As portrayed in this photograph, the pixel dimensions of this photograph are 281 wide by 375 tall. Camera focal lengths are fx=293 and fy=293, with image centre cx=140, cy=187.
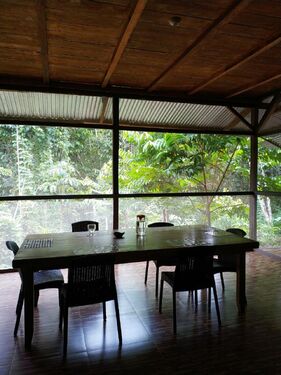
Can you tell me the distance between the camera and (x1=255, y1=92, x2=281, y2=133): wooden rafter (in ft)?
16.6

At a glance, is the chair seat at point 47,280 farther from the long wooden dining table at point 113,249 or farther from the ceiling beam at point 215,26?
the ceiling beam at point 215,26

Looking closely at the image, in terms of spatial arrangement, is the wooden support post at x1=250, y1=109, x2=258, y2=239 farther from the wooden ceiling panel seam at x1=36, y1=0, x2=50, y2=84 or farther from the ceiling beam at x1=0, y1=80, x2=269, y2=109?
the wooden ceiling panel seam at x1=36, y1=0, x2=50, y2=84

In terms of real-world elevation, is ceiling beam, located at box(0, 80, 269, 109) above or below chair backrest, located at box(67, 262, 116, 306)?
above

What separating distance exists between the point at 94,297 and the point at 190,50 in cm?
280

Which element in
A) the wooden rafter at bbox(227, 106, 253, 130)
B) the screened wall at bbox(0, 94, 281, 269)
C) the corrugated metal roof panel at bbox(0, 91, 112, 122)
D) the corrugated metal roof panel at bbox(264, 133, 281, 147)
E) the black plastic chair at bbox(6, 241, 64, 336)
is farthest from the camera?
the wooden rafter at bbox(227, 106, 253, 130)

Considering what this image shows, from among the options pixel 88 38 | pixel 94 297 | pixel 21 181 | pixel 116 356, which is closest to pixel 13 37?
pixel 88 38

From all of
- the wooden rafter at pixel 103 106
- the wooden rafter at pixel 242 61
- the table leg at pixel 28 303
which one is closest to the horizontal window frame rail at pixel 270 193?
the wooden rafter at pixel 242 61

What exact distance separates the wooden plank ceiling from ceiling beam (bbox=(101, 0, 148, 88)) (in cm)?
1

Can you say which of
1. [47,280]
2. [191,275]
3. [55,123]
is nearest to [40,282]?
[47,280]

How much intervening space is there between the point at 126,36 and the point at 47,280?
2.53 meters

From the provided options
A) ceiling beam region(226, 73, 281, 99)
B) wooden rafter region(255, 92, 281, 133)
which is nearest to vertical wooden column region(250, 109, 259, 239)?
wooden rafter region(255, 92, 281, 133)

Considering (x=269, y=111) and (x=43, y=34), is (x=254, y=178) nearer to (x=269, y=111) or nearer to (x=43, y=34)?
(x=269, y=111)

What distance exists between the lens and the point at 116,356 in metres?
2.36

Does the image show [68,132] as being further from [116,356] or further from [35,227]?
[116,356]
